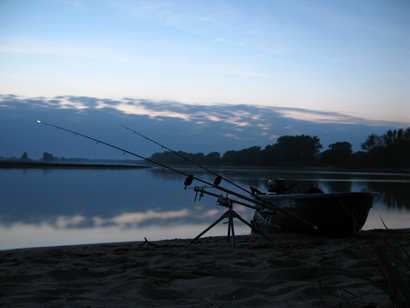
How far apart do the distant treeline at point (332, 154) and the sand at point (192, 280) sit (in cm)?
6412

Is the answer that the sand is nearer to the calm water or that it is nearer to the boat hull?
the boat hull

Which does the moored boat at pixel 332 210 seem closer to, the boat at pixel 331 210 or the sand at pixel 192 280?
the boat at pixel 331 210

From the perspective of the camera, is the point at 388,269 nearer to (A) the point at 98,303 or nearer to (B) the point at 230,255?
(A) the point at 98,303

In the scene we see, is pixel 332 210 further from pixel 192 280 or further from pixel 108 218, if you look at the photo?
pixel 108 218

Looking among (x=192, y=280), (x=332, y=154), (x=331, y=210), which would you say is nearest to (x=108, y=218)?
(x=331, y=210)

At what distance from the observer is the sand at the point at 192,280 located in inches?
135

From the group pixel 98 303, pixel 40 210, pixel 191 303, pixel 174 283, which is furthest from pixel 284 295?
pixel 40 210

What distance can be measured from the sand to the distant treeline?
64.1m

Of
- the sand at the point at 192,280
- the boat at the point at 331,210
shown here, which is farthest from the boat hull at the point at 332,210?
the sand at the point at 192,280

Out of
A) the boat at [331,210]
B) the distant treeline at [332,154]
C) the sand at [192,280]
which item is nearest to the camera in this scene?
the sand at [192,280]

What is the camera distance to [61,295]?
373cm

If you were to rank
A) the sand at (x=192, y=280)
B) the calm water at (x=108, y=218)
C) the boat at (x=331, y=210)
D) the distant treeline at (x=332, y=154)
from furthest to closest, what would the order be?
the distant treeline at (x=332, y=154) < the calm water at (x=108, y=218) < the boat at (x=331, y=210) < the sand at (x=192, y=280)

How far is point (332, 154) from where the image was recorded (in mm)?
93250

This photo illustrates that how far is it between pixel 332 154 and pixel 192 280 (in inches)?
3686
